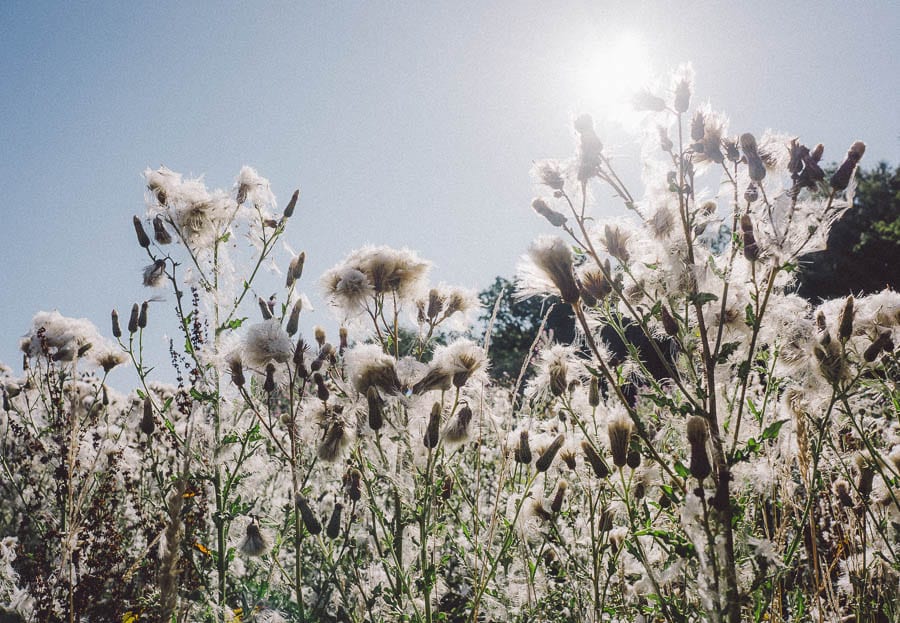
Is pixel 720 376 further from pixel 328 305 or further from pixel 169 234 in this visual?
pixel 169 234

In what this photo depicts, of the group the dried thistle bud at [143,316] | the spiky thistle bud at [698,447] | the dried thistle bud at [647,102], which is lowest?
the spiky thistle bud at [698,447]

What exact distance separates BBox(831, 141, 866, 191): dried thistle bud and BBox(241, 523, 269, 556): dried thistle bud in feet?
8.63

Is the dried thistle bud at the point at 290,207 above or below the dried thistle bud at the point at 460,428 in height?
above

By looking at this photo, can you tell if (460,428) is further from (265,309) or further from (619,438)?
(265,309)

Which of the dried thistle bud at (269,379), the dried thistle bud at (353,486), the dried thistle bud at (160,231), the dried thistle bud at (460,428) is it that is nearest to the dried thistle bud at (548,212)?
the dried thistle bud at (460,428)

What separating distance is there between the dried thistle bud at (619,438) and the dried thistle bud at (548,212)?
736 millimetres

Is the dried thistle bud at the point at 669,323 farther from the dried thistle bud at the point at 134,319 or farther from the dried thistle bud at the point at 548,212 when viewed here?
the dried thistle bud at the point at 134,319

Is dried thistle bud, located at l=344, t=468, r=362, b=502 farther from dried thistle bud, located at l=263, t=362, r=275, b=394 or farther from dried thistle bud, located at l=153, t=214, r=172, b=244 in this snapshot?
dried thistle bud, located at l=153, t=214, r=172, b=244

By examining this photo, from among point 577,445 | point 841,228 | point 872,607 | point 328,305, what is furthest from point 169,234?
point 841,228

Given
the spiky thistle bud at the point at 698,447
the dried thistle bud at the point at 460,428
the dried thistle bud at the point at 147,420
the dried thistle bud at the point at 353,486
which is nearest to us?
the spiky thistle bud at the point at 698,447

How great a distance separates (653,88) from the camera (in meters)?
1.89

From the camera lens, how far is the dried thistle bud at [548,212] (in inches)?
71.5

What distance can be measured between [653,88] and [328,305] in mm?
1740

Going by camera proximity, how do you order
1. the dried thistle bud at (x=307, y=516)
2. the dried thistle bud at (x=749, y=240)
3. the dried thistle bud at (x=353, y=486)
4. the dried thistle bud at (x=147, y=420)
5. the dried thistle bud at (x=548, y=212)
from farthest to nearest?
the dried thistle bud at (x=147, y=420) → the dried thistle bud at (x=353, y=486) → the dried thistle bud at (x=307, y=516) → the dried thistle bud at (x=548, y=212) → the dried thistle bud at (x=749, y=240)
